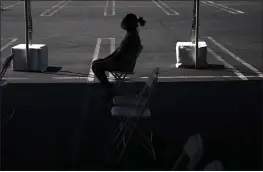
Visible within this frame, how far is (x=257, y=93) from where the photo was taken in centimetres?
1004

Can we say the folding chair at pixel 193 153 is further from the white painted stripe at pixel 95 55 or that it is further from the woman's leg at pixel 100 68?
the white painted stripe at pixel 95 55

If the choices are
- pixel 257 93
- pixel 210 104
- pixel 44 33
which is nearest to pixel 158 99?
pixel 210 104

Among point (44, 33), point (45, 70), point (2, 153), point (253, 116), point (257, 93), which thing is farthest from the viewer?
point (44, 33)

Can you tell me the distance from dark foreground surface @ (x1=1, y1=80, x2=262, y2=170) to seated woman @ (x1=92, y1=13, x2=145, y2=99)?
0.64 metres

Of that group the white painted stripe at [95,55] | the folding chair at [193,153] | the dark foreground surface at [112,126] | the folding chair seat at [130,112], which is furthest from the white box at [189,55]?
the folding chair at [193,153]

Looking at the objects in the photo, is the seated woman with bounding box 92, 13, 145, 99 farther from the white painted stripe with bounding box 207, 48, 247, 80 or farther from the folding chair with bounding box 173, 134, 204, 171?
the folding chair with bounding box 173, 134, 204, 171

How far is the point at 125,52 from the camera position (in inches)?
356

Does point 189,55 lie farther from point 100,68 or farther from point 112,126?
point 112,126

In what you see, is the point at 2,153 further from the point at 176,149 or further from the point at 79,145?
the point at 176,149

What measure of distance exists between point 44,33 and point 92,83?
33.1 ft

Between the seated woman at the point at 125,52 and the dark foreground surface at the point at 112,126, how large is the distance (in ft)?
2.09

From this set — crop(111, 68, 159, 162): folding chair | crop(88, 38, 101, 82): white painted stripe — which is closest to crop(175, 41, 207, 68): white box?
crop(88, 38, 101, 82): white painted stripe

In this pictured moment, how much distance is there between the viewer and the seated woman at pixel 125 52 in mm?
8906

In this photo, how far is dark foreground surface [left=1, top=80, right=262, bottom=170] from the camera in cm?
663
